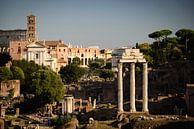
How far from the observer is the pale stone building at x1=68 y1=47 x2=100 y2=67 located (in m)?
59.0

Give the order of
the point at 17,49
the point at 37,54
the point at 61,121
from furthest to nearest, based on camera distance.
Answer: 1. the point at 17,49
2. the point at 37,54
3. the point at 61,121

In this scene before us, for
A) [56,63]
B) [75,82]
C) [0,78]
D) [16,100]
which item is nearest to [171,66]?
[16,100]

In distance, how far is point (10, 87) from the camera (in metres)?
33.2

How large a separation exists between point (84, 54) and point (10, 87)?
28.7 meters

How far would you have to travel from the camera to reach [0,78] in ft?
115

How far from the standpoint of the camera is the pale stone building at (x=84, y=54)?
5903 cm

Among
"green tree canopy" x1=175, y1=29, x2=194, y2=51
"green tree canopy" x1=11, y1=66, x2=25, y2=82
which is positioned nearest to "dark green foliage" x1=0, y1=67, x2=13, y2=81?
"green tree canopy" x1=11, y1=66, x2=25, y2=82

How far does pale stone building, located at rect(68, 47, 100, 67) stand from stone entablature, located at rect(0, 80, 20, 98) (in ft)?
80.8

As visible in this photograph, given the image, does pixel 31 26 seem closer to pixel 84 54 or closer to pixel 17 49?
pixel 17 49

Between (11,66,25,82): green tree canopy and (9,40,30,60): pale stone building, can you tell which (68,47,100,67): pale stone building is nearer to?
(9,40,30,60): pale stone building

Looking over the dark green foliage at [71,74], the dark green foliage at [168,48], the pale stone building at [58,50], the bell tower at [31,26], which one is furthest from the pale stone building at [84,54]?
the dark green foliage at [168,48]

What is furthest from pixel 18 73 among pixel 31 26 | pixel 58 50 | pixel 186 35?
pixel 31 26

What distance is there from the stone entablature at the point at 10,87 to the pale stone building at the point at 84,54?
970 inches

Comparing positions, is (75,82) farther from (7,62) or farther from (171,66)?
(171,66)
